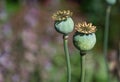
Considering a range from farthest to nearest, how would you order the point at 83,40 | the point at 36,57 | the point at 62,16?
the point at 36,57, the point at 62,16, the point at 83,40

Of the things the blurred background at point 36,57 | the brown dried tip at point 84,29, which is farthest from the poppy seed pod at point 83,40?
the blurred background at point 36,57

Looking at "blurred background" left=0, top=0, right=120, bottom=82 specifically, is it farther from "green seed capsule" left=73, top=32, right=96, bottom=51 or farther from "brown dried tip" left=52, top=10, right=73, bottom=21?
"green seed capsule" left=73, top=32, right=96, bottom=51

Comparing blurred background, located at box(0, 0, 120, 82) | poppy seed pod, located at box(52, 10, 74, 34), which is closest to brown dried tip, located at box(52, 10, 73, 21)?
poppy seed pod, located at box(52, 10, 74, 34)

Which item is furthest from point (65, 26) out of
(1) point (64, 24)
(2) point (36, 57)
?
(2) point (36, 57)

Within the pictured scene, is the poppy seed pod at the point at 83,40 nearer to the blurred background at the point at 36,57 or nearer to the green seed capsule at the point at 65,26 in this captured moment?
the green seed capsule at the point at 65,26

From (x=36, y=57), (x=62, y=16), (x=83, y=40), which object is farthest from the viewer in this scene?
(x=36, y=57)

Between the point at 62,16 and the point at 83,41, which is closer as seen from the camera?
the point at 83,41

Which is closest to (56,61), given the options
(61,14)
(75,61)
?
(75,61)

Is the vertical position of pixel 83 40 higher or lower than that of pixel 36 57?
higher

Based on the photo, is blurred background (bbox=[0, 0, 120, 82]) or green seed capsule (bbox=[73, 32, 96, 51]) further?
blurred background (bbox=[0, 0, 120, 82])

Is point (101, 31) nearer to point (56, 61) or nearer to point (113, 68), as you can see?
point (56, 61)

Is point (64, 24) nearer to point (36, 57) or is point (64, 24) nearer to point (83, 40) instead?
point (83, 40)
